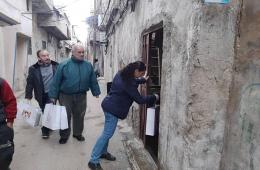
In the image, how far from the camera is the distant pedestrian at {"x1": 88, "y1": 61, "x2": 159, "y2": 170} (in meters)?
3.59

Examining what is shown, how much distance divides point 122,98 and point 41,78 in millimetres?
2177

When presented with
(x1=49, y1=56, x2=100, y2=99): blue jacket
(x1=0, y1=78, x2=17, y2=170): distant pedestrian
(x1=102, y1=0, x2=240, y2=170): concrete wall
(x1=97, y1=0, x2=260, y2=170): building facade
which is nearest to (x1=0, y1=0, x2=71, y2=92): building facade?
(x1=49, y1=56, x2=100, y2=99): blue jacket

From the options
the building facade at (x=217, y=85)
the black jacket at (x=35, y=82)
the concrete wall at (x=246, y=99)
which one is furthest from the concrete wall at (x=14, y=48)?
the concrete wall at (x=246, y=99)

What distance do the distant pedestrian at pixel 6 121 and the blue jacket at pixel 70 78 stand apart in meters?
1.76

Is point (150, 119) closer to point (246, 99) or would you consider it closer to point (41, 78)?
point (246, 99)

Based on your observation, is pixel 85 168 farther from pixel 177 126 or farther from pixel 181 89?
pixel 181 89

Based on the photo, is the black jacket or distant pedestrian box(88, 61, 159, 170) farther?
the black jacket

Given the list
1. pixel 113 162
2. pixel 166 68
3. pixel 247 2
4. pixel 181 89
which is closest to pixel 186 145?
pixel 181 89

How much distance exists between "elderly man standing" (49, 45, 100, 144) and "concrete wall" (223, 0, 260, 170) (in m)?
2.83

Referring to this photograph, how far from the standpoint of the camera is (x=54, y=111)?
464 centimetres

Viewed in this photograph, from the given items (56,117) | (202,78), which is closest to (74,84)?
(56,117)

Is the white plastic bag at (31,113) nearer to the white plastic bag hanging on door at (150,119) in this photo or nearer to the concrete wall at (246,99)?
the white plastic bag hanging on door at (150,119)

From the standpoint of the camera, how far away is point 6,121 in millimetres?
2996

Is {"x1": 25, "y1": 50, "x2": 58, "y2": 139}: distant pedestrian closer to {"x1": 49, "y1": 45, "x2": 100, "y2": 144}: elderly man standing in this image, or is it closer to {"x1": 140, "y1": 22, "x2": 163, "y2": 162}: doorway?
{"x1": 49, "y1": 45, "x2": 100, "y2": 144}: elderly man standing
